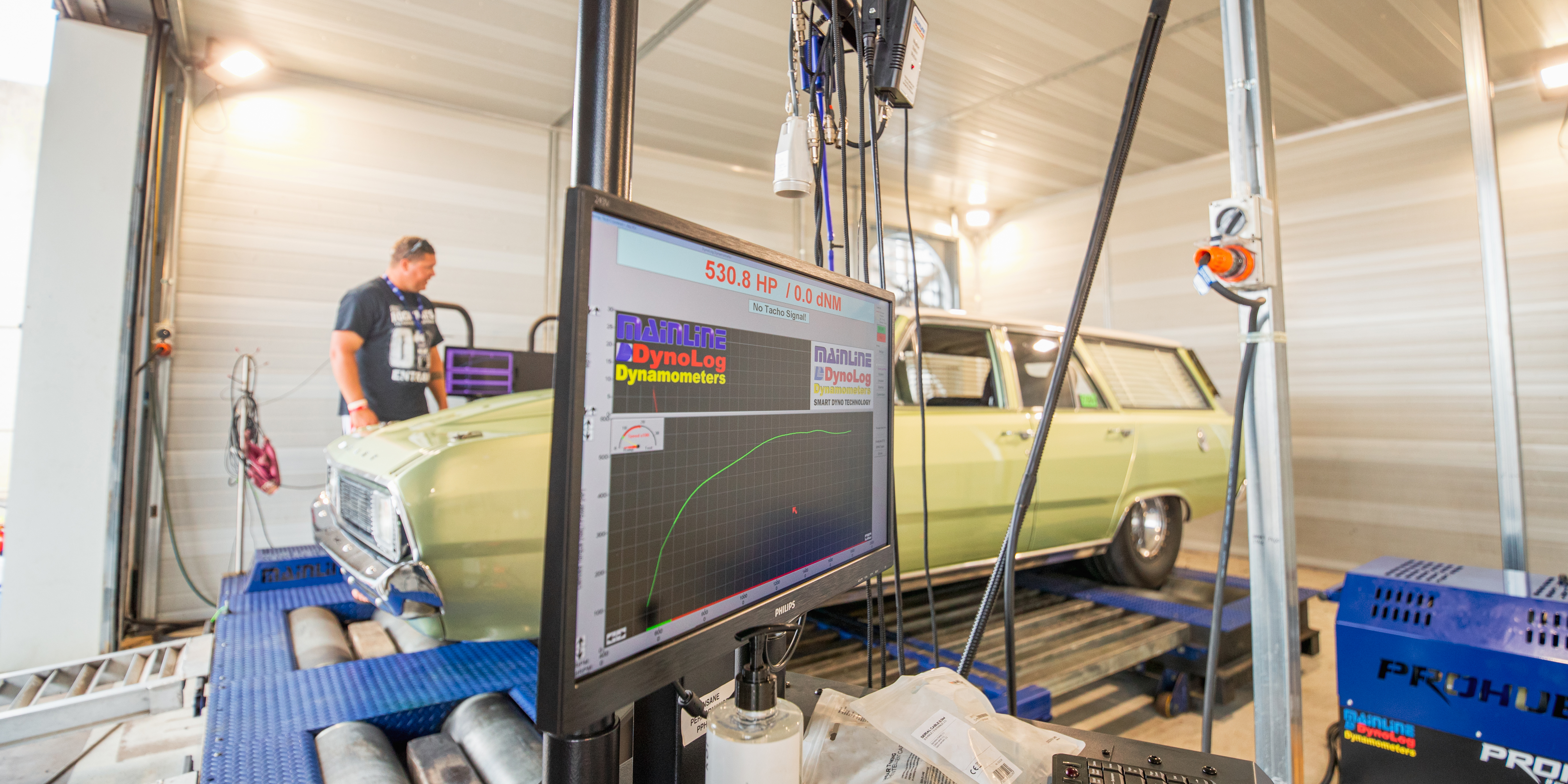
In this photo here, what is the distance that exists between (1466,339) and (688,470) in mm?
6526

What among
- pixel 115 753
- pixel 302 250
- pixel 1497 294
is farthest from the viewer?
pixel 302 250

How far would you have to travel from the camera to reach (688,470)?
29.2 inches

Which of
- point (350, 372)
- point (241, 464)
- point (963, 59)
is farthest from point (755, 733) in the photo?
point (963, 59)

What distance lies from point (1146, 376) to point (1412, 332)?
2648 millimetres

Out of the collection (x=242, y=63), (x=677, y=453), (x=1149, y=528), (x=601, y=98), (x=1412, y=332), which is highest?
(x=242, y=63)

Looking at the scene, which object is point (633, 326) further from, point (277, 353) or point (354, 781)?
point (277, 353)

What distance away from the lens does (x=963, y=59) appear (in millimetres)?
4840

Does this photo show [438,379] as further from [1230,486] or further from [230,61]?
[1230,486]

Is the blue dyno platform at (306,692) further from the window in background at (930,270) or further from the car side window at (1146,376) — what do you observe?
the window in background at (930,270)

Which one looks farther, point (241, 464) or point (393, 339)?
point (241, 464)

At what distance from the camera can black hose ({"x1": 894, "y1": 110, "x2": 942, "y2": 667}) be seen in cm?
144

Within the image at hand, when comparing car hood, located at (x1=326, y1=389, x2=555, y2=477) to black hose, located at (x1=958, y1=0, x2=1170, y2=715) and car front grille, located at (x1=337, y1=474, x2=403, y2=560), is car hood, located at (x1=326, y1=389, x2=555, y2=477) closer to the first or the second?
car front grille, located at (x1=337, y1=474, x2=403, y2=560)

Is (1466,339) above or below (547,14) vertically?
below

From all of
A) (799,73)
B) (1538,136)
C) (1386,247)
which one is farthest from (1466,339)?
(799,73)
